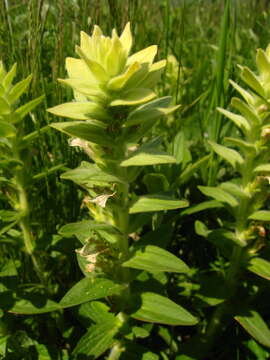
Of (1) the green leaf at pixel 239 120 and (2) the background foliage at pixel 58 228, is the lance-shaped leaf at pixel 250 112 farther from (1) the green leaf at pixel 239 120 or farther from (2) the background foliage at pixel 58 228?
(2) the background foliage at pixel 58 228

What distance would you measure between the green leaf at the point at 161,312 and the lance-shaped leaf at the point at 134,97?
0.66m

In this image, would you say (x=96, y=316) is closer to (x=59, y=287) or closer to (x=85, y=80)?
(x=59, y=287)

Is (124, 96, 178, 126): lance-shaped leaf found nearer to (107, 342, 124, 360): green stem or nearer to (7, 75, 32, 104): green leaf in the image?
(7, 75, 32, 104): green leaf

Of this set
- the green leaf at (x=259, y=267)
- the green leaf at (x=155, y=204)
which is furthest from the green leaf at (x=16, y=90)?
the green leaf at (x=259, y=267)

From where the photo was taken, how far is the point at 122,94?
42.6 inches

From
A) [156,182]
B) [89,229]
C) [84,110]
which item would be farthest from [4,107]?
→ [156,182]

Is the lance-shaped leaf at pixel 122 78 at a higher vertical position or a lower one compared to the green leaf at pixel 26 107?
higher

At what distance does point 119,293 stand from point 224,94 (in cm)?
98

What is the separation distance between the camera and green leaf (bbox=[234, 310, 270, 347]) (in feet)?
4.46

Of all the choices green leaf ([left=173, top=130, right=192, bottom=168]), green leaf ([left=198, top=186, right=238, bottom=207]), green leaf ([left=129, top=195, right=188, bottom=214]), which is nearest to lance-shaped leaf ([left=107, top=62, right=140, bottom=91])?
green leaf ([left=129, top=195, right=188, bottom=214])

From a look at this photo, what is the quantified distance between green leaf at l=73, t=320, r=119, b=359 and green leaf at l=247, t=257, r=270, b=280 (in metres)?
0.51

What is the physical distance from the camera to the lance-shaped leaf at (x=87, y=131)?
1093 mm

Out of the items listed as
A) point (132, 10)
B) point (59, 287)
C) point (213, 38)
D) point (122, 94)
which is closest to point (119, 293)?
point (59, 287)

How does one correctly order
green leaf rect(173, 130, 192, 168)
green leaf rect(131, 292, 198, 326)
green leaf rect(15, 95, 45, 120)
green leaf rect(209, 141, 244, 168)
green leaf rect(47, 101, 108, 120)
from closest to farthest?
green leaf rect(47, 101, 108, 120)
green leaf rect(131, 292, 198, 326)
green leaf rect(15, 95, 45, 120)
green leaf rect(209, 141, 244, 168)
green leaf rect(173, 130, 192, 168)
